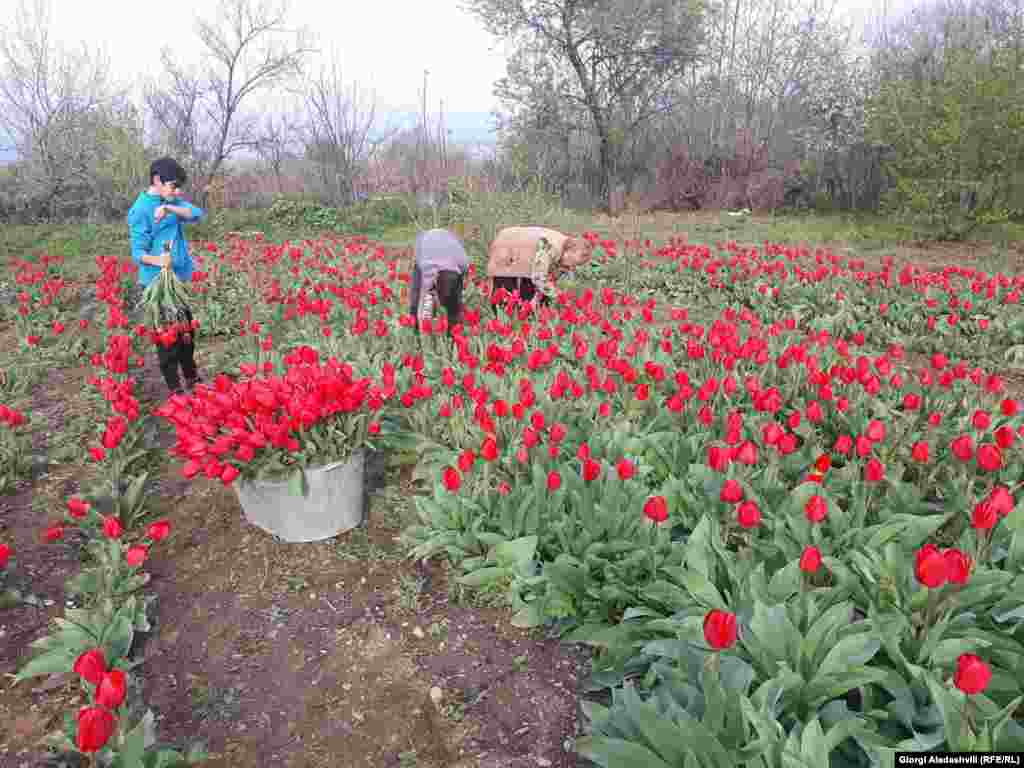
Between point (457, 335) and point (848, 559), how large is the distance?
2.64 m

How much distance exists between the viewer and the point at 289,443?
2.90 meters

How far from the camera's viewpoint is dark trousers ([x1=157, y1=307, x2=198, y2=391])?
193 inches

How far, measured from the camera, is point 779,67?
18.6m

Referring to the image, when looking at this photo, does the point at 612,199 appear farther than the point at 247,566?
Yes

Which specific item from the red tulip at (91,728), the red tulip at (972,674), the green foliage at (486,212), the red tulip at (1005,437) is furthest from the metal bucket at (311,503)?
the green foliage at (486,212)

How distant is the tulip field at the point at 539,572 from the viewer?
73.9 inches

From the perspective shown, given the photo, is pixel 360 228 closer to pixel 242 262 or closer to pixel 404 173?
pixel 404 173

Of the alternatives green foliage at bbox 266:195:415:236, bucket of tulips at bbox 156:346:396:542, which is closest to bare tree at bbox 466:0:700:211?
green foliage at bbox 266:195:415:236

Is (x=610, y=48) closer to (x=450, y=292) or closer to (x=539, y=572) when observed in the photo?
(x=450, y=292)

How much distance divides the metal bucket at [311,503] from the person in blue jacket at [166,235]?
2298 millimetres

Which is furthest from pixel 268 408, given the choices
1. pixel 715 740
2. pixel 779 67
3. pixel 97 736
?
pixel 779 67

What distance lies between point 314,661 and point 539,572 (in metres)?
0.95

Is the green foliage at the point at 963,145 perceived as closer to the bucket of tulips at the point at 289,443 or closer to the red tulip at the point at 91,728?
the bucket of tulips at the point at 289,443

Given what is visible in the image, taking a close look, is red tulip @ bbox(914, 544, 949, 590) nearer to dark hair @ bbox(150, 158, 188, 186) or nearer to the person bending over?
the person bending over
